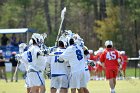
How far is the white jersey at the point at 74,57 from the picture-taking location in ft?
63.0

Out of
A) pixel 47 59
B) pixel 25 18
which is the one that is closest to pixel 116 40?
pixel 25 18

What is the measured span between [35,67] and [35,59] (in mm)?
263

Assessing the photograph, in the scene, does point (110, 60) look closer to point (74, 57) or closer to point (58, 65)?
point (58, 65)

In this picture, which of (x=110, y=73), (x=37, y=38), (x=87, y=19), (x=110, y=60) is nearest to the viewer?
(x=37, y=38)

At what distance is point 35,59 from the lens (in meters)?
19.3

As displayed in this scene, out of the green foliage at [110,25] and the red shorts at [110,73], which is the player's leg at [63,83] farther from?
the green foliage at [110,25]

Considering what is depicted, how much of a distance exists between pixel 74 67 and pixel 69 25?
48.0 m

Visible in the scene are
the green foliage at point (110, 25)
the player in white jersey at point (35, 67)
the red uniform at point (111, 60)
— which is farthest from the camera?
the green foliage at point (110, 25)

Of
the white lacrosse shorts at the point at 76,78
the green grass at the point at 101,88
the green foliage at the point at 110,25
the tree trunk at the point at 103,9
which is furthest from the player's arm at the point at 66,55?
the tree trunk at the point at 103,9

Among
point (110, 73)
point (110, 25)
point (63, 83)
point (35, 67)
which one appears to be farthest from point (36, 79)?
point (110, 25)

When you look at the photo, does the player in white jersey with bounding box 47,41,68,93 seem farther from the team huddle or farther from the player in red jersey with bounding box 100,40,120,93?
the player in red jersey with bounding box 100,40,120,93

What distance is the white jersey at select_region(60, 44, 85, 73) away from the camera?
19.2 meters

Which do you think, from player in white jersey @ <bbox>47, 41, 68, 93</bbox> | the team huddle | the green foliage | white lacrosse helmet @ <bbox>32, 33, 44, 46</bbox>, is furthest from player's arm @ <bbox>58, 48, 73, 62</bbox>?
the green foliage

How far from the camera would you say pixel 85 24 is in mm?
70750
